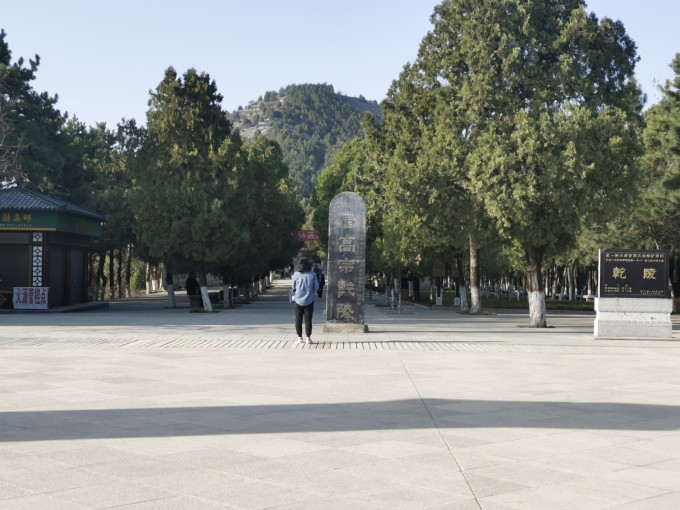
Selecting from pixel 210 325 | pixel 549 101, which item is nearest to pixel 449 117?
pixel 549 101

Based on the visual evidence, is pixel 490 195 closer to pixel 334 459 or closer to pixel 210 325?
pixel 210 325

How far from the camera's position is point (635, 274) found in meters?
24.1

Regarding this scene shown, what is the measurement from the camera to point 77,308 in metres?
39.7

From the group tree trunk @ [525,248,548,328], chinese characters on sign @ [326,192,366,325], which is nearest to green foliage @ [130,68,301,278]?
tree trunk @ [525,248,548,328]

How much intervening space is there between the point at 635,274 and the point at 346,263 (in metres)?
7.75

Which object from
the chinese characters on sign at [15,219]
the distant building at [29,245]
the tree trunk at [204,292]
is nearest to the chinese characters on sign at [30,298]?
the distant building at [29,245]

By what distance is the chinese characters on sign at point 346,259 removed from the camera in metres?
23.9

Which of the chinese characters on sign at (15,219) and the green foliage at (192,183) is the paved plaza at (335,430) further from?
the chinese characters on sign at (15,219)

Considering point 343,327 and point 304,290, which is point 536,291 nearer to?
point 343,327

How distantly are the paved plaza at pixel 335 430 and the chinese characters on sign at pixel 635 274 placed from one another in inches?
247

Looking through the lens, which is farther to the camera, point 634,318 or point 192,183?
point 192,183

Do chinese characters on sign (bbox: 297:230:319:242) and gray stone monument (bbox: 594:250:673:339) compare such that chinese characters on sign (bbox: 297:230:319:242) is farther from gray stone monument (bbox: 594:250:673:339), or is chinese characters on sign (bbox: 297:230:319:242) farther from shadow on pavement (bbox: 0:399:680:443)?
shadow on pavement (bbox: 0:399:680:443)

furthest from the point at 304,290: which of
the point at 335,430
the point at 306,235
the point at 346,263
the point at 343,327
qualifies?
the point at 306,235

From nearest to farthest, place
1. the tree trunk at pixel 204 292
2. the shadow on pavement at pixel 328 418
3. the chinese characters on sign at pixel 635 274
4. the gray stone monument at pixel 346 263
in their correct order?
the shadow on pavement at pixel 328 418, the gray stone monument at pixel 346 263, the chinese characters on sign at pixel 635 274, the tree trunk at pixel 204 292
